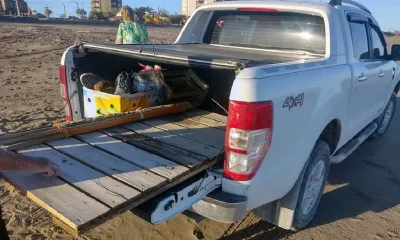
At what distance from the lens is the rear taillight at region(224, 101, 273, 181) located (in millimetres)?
2115

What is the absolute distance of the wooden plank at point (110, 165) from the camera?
6.93 feet

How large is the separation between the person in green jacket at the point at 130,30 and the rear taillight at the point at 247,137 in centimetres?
424

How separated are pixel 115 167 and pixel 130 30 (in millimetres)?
4172

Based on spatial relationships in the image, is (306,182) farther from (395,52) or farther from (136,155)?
(395,52)

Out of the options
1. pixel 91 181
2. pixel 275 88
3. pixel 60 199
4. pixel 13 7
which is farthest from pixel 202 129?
pixel 13 7

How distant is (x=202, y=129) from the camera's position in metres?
3.20

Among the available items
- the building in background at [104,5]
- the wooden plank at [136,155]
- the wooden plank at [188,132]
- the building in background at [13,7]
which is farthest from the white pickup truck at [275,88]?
the building in background at [104,5]

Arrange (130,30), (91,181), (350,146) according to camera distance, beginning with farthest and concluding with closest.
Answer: (130,30) < (350,146) < (91,181)

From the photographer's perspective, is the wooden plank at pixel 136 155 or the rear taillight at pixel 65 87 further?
the rear taillight at pixel 65 87

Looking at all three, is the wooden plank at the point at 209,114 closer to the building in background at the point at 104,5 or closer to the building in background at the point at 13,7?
the building in background at the point at 13,7

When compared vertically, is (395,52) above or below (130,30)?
below

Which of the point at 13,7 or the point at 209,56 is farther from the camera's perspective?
the point at 13,7

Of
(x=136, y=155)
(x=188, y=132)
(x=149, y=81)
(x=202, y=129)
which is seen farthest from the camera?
(x=149, y=81)

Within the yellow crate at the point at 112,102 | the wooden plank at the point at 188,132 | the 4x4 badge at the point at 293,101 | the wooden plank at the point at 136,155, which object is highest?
the 4x4 badge at the point at 293,101
